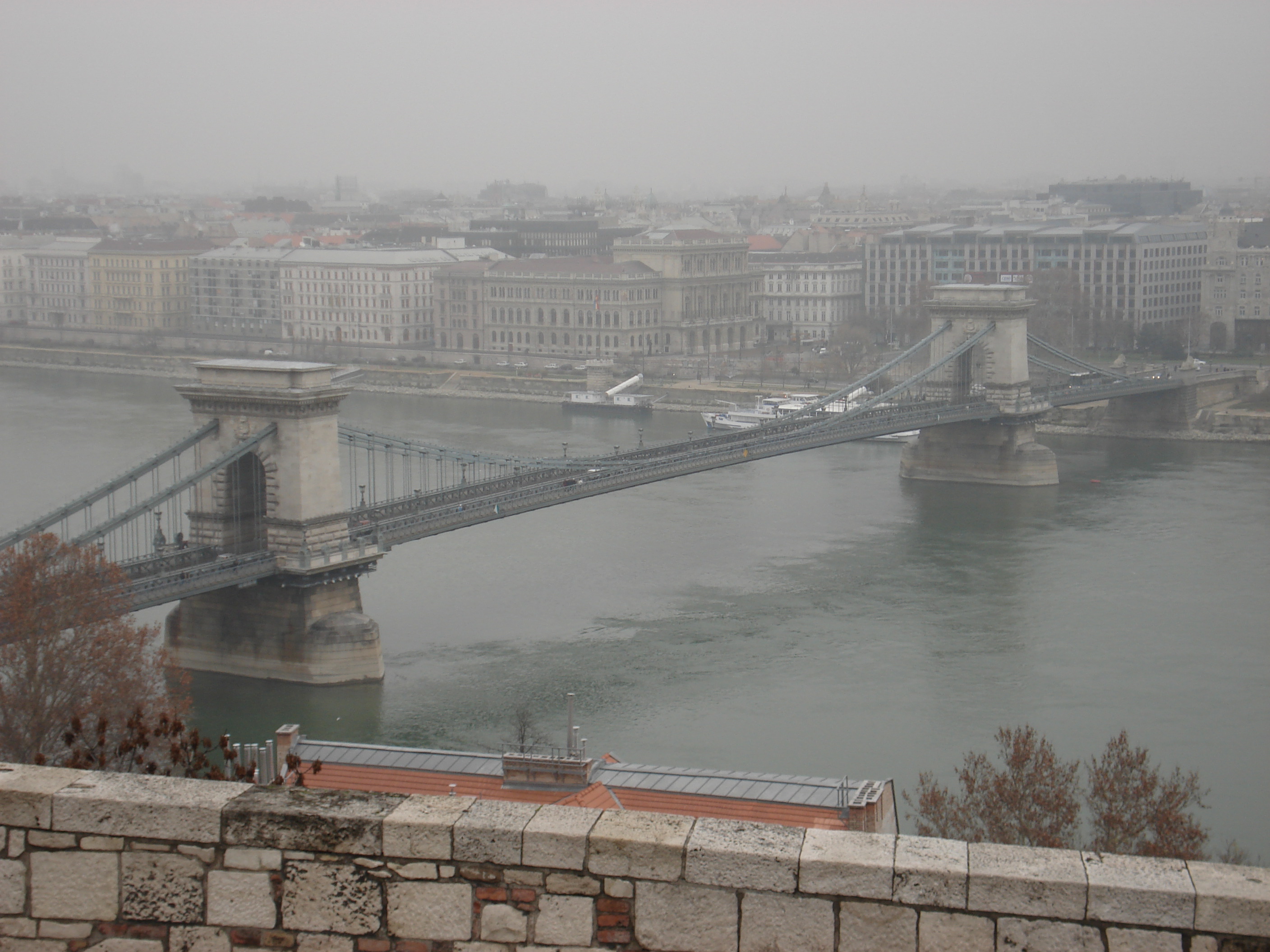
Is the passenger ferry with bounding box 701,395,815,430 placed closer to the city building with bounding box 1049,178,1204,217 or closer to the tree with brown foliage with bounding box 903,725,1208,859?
the tree with brown foliage with bounding box 903,725,1208,859

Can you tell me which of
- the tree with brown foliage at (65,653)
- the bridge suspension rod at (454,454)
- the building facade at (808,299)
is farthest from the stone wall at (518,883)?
the building facade at (808,299)

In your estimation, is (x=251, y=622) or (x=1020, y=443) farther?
(x=1020, y=443)

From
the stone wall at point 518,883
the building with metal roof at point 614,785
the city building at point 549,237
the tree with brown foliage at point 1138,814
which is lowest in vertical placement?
the tree with brown foliage at point 1138,814

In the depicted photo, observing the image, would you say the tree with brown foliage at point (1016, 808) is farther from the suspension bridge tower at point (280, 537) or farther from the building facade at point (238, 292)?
the building facade at point (238, 292)

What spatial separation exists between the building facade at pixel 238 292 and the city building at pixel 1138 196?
3633 cm

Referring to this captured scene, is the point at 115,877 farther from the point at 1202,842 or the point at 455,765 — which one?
the point at 1202,842

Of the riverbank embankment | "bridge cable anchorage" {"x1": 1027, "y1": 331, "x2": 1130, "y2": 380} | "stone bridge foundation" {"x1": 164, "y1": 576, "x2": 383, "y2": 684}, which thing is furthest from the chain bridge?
"bridge cable anchorage" {"x1": 1027, "y1": 331, "x2": 1130, "y2": 380}

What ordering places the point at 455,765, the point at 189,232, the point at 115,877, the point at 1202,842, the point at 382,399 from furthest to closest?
the point at 189,232
the point at 382,399
the point at 1202,842
the point at 455,765
the point at 115,877

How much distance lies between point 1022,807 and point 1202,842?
52.8 inches

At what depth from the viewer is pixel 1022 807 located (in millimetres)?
8805

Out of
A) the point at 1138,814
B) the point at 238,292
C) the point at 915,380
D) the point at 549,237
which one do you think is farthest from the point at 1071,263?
the point at 1138,814

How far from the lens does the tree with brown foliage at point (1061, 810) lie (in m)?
8.49

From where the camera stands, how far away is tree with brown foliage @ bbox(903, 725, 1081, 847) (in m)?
8.62

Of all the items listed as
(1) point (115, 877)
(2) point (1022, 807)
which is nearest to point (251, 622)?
(2) point (1022, 807)
